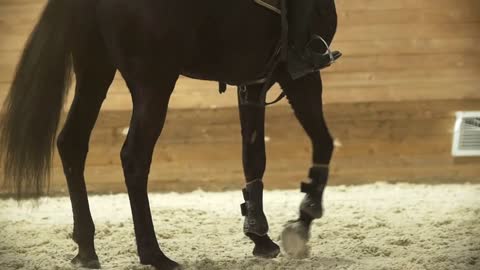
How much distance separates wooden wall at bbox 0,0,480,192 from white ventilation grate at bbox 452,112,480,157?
1.7 inches

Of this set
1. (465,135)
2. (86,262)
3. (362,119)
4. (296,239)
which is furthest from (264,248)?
(465,135)

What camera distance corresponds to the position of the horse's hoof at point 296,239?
1.81 meters

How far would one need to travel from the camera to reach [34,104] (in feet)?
5.14

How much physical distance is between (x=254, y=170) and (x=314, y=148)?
0.66 feet

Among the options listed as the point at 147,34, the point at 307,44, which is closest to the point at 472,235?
the point at 307,44

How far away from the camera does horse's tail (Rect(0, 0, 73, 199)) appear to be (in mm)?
Result: 1563

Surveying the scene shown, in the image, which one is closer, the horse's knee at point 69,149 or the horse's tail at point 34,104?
the horse's tail at point 34,104

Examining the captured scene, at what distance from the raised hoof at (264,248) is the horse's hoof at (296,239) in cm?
5

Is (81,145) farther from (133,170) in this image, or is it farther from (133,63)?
(133,63)

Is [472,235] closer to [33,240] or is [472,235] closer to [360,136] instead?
[360,136]

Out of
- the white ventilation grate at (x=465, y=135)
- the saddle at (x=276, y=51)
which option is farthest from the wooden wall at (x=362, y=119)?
the saddle at (x=276, y=51)

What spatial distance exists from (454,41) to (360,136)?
1.97ft

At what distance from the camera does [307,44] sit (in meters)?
1.70

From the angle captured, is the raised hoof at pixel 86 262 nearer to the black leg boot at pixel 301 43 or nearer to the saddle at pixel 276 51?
the saddle at pixel 276 51
